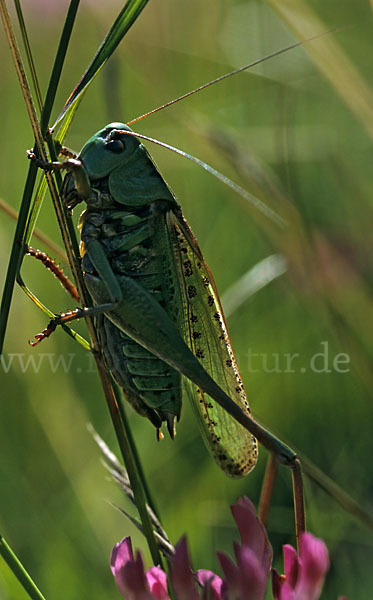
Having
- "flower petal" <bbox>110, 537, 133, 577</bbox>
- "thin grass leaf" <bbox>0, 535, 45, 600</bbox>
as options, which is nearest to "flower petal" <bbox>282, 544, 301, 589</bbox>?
"flower petal" <bbox>110, 537, 133, 577</bbox>

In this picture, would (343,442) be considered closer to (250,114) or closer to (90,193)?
(90,193)

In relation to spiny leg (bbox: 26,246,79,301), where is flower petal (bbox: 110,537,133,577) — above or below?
below

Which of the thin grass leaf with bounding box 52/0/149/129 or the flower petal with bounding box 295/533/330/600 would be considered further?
the thin grass leaf with bounding box 52/0/149/129

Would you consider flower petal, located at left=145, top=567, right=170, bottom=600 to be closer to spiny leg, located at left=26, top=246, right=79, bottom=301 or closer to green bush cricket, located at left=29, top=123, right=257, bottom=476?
green bush cricket, located at left=29, top=123, right=257, bottom=476

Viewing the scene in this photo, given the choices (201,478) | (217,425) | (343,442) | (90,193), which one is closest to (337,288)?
(343,442)

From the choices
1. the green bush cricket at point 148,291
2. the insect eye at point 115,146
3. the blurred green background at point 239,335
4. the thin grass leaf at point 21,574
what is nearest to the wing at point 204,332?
the green bush cricket at point 148,291

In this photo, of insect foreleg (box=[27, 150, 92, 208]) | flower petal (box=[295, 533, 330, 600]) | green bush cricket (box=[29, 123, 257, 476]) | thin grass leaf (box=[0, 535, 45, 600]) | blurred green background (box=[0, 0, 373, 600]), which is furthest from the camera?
blurred green background (box=[0, 0, 373, 600])

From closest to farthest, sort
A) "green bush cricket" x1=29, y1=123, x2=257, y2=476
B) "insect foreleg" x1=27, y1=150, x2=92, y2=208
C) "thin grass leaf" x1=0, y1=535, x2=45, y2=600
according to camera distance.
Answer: "thin grass leaf" x1=0, y1=535, x2=45, y2=600, "insect foreleg" x1=27, y1=150, x2=92, y2=208, "green bush cricket" x1=29, y1=123, x2=257, y2=476
